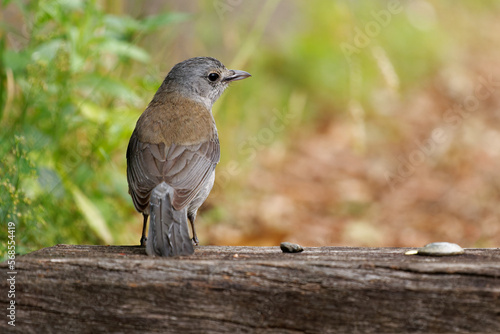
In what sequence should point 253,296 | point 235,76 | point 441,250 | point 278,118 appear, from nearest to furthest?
point 253,296 → point 441,250 → point 235,76 → point 278,118

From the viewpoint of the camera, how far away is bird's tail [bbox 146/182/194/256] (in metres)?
3.02

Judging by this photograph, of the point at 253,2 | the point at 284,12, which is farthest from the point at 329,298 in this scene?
the point at 284,12

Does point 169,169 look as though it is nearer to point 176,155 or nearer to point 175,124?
point 176,155

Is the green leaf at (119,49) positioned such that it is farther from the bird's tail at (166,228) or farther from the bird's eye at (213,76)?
the bird's tail at (166,228)

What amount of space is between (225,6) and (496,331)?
4.86 metres

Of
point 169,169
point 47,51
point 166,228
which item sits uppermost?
point 47,51

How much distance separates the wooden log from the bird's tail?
0.84ft

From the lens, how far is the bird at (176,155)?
3.20 meters

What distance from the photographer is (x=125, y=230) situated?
5.48 m

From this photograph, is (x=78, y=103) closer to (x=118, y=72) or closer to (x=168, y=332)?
(x=118, y=72)

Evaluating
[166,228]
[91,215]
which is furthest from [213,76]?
[166,228]

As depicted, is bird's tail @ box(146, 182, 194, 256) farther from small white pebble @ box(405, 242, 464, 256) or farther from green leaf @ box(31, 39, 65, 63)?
green leaf @ box(31, 39, 65, 63)

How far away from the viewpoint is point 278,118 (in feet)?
28.5

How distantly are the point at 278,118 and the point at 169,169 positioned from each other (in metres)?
5.24
